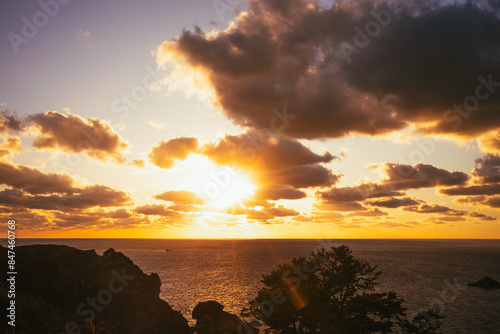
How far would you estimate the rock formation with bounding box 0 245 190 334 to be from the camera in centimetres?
3177

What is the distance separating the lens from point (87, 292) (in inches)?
1435

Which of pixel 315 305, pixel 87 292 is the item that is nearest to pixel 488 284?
pixel 315 305

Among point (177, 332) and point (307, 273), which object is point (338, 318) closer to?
point (307, 273)

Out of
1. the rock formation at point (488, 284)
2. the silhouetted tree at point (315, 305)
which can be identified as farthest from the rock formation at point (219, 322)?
the rock formation at point (488, 284)

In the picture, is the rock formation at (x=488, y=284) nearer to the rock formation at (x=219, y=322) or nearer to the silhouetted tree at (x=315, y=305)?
the rock formation at (x=219, y=322)

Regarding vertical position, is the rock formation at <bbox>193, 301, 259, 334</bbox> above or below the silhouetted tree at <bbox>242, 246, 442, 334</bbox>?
below

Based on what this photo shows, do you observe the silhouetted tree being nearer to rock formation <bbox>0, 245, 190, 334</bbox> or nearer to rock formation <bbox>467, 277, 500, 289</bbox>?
rock formation <bbox>0, 245, 190, 334</bbox>

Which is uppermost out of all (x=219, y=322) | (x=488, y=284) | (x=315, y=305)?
(x=315, y=305)

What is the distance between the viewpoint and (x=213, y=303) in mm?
50969

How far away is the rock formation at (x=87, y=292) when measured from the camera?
104 feet

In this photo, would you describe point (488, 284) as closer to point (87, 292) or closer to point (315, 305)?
point (315, 305)

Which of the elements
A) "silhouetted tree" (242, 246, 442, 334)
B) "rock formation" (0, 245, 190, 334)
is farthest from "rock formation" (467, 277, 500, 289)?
"rock formation" (0, 245, 190, 334)

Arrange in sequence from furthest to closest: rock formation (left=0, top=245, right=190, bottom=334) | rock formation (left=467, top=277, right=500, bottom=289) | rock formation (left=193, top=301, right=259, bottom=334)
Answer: rock formation (left=467, top=277, right=500, bottom=289) < rock formation (left=0, top=245, right=190, bottom=334) < rock formation (left=193, top=301, right=259, bottom=334)

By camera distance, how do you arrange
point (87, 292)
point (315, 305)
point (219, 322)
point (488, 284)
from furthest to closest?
point (488, 284) → point (219, 322) → point (87, 292) → point (315, 305)
